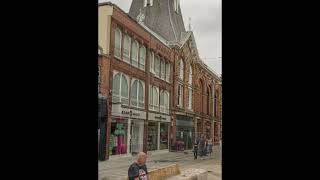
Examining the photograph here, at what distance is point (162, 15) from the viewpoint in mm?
2305

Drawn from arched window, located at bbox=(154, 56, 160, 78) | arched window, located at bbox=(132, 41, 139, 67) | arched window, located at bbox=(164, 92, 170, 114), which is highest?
arched window, located at bbox=(132, 41, 139, 67)

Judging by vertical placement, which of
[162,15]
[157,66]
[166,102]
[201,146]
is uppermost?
[162,15]

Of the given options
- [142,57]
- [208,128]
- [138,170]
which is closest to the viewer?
[138,170]

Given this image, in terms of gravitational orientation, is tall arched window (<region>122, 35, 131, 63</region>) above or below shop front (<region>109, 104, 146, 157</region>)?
above

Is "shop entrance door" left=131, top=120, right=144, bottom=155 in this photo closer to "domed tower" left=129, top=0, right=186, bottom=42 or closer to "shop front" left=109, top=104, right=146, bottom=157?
"shop front" left=109, top=104, right=146, bottom=157

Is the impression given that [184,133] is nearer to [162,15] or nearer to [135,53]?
[135,53]

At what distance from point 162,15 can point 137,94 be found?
1.77ft

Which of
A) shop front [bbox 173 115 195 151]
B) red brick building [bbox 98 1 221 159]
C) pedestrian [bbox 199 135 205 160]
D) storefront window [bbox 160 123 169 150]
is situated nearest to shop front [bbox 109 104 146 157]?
red brick building [bbox 98 1 221 159]

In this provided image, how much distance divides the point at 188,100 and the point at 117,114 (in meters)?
0.47

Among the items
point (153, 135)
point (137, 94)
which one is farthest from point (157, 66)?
point (153, 135)

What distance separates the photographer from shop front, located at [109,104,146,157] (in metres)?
2.12

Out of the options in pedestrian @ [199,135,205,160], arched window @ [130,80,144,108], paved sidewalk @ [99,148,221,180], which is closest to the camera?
paved sidewalk @ [99,148,221,180]
